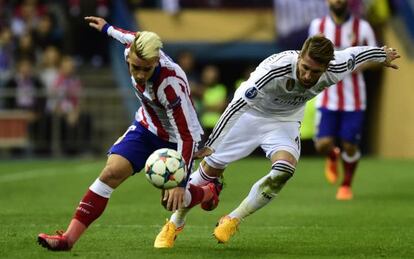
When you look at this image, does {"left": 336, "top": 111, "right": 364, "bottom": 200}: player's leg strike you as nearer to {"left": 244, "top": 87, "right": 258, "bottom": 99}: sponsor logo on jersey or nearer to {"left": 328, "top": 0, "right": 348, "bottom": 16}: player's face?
{"left": 328, "top": 0, "right": 348, "bottom": 16}: player's face

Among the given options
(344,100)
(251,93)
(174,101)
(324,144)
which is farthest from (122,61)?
(174,101)

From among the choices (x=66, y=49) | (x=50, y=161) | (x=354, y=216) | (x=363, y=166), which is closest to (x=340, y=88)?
(x=354, y=216)

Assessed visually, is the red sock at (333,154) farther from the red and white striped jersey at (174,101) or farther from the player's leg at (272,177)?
the red and white striped jersey at (174,101)

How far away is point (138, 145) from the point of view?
9562mm

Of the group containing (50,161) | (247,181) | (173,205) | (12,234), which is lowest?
(50,161)

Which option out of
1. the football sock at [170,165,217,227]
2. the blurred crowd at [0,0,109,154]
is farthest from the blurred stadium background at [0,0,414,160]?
the football sock at [170,165,217,227]

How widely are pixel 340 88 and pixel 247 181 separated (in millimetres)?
3676

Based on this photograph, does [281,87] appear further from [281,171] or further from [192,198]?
[192,198]

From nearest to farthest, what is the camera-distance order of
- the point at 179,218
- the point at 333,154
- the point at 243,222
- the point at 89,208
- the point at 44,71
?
the point at 89,208
the point at 179,218
the point at 243,222
the point at 333,154
the point at 44,71

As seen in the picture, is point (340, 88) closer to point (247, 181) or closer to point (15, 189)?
point (247, 181)

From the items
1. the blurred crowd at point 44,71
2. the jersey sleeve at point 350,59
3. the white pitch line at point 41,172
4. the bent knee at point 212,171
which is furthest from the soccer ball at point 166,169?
the blurred crowd at point 44,71

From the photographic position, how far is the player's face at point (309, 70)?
951 cm

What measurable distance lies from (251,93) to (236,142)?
1.80 ft

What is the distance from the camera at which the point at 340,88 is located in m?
14.7
